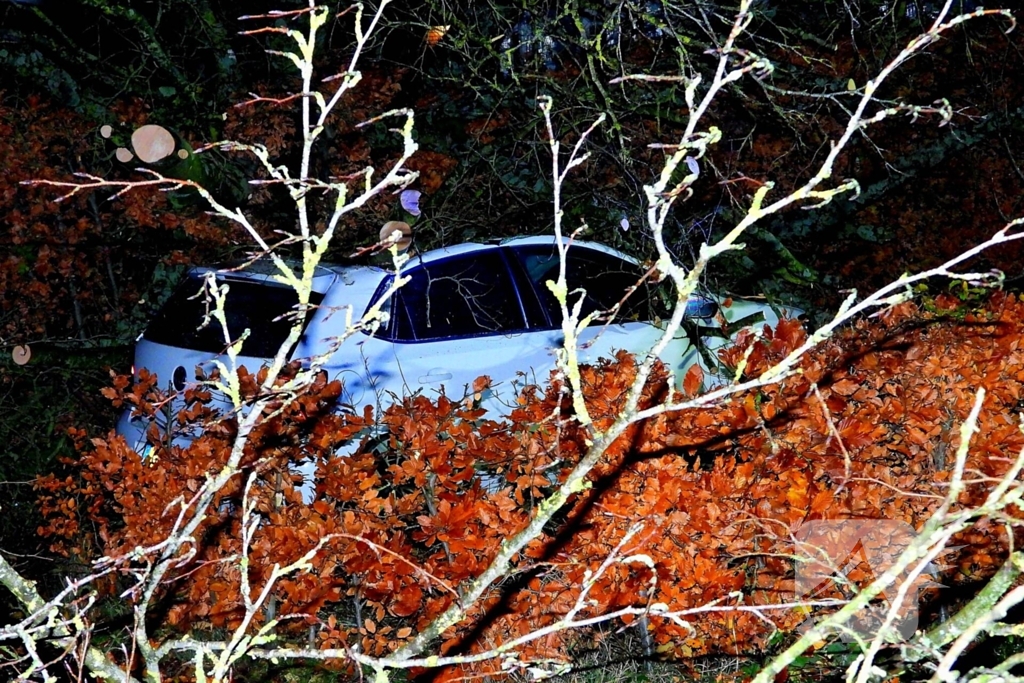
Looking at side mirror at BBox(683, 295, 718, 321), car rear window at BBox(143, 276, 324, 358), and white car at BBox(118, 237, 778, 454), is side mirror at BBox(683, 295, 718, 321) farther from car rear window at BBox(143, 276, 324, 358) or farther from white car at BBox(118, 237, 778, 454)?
car rear window at BBox(143, 276, 324, 358)

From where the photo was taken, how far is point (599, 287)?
23.6 feet

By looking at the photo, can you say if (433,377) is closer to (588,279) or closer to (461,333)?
(461,333)

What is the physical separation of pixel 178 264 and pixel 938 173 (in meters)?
10.1

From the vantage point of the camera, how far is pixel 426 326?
6.12 metres

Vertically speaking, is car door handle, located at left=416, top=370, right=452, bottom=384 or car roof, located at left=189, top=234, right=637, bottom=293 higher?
car roof, located at left=189, top=234, right=637, bottom=293

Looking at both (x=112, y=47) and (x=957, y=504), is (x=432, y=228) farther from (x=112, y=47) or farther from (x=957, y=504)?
(x=112, y=47)

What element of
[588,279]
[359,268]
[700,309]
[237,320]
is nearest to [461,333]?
[359,268]

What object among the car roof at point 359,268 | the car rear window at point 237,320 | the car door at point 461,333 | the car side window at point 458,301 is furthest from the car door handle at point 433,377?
the car rear window at point 237,320

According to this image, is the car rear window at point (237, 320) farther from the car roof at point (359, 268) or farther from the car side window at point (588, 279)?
the car side window at point (588, 279)

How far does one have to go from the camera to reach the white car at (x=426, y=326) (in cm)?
580

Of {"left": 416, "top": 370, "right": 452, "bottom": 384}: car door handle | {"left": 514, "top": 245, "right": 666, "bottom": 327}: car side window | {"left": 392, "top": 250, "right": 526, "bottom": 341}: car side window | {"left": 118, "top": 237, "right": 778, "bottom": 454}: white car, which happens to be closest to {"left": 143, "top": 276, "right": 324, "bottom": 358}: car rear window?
{"left": 118, "top": 237, "right": 778, "bottom": 454}: white car

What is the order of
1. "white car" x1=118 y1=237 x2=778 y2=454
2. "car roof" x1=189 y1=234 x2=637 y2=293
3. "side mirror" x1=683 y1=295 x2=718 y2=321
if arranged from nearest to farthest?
"white car" x1=118 y1=237 x2=778 y2=454
"car roof" x1=189 y1=234 x2=637 y2=293
"side mirror" x1=683 y1=295 x2=718 y2=321

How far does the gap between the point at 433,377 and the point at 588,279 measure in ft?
4.88

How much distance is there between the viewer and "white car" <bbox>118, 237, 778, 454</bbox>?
580 centimetres
